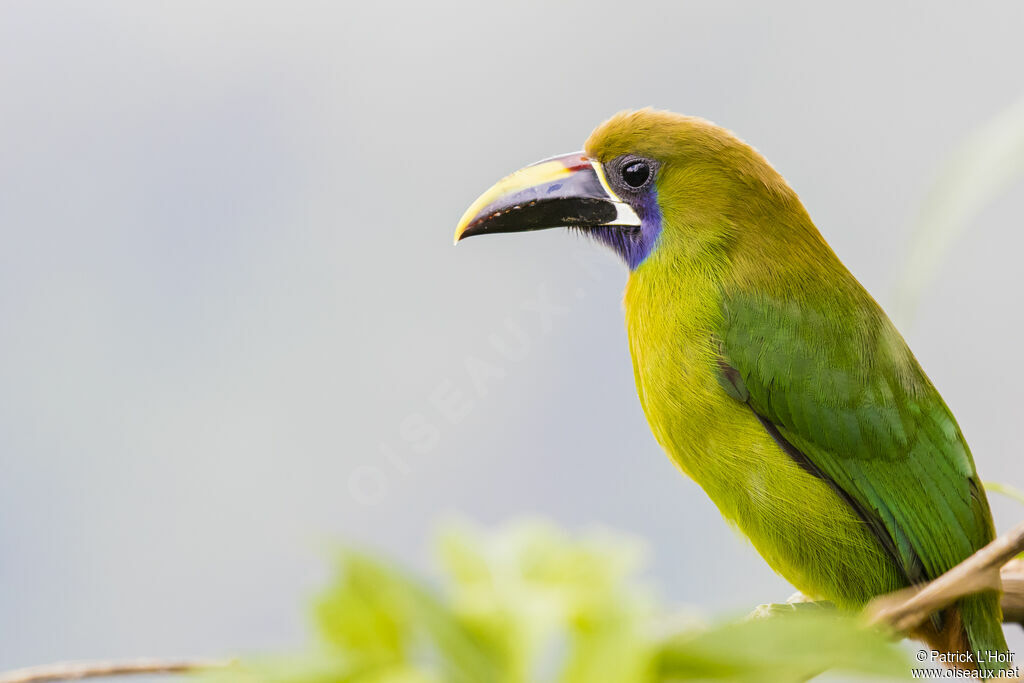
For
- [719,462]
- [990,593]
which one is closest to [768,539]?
[719,462]

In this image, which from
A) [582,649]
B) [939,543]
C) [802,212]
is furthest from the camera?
[802,212]

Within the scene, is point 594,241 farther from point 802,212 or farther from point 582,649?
point 582,649

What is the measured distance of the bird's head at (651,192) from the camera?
1.06 m

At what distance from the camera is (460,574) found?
9.7 inches

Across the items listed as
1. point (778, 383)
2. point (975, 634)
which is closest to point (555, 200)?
point (778, 383)

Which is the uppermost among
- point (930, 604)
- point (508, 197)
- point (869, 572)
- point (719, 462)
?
point (508, 197)

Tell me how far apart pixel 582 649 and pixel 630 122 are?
92 centimetres

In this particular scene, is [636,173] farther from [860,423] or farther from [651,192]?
[860,423]

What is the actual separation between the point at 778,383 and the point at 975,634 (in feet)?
1.00

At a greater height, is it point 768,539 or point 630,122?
point 630,122

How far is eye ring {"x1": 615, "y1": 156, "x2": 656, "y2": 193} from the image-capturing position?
1086mm

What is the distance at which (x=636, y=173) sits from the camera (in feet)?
3.58

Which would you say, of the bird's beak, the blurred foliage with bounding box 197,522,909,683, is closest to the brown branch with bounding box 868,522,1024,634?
the blurred foliage with bounding box 197,522,909,683

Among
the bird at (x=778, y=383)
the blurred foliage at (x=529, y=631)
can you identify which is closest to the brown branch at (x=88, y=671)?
the blurred foliage at (x=529, y=631)
